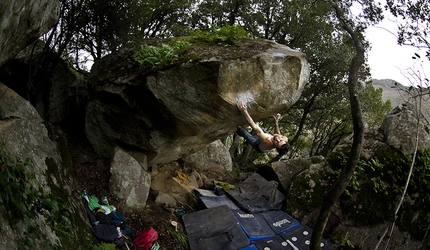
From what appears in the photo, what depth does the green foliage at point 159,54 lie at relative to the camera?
669 centimetres

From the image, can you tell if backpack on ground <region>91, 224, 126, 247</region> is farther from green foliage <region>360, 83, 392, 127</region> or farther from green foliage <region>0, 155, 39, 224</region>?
green foliage <region>360, 83, 392, 127</region>

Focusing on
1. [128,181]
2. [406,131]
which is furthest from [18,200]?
[406,131]

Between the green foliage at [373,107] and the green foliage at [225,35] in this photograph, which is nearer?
the green foliage at [225,35]

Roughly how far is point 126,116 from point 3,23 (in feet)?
13.8

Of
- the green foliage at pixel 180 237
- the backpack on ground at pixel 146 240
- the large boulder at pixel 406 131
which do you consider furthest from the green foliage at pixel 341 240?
the backpack on ground at pixel 146 240

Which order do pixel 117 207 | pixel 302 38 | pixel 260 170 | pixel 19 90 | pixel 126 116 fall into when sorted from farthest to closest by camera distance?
1. pixel 302 38
2. pixel 260 170
3. pixel 19 90
4. pixel 126 116
5. pixel 117 207

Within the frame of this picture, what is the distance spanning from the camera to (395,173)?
9.14 metres

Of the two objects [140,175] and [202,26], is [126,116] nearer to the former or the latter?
[140,175]

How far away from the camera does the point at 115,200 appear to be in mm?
7086

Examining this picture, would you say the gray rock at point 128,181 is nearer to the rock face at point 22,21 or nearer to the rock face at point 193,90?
the rock face at point 193,90

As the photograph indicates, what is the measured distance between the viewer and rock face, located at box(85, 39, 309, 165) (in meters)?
6.25

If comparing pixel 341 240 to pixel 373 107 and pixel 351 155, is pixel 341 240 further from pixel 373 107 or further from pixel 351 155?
pixel 373 107

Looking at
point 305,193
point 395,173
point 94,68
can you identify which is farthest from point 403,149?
point 94,68

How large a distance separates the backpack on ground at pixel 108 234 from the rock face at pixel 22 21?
3219mm
